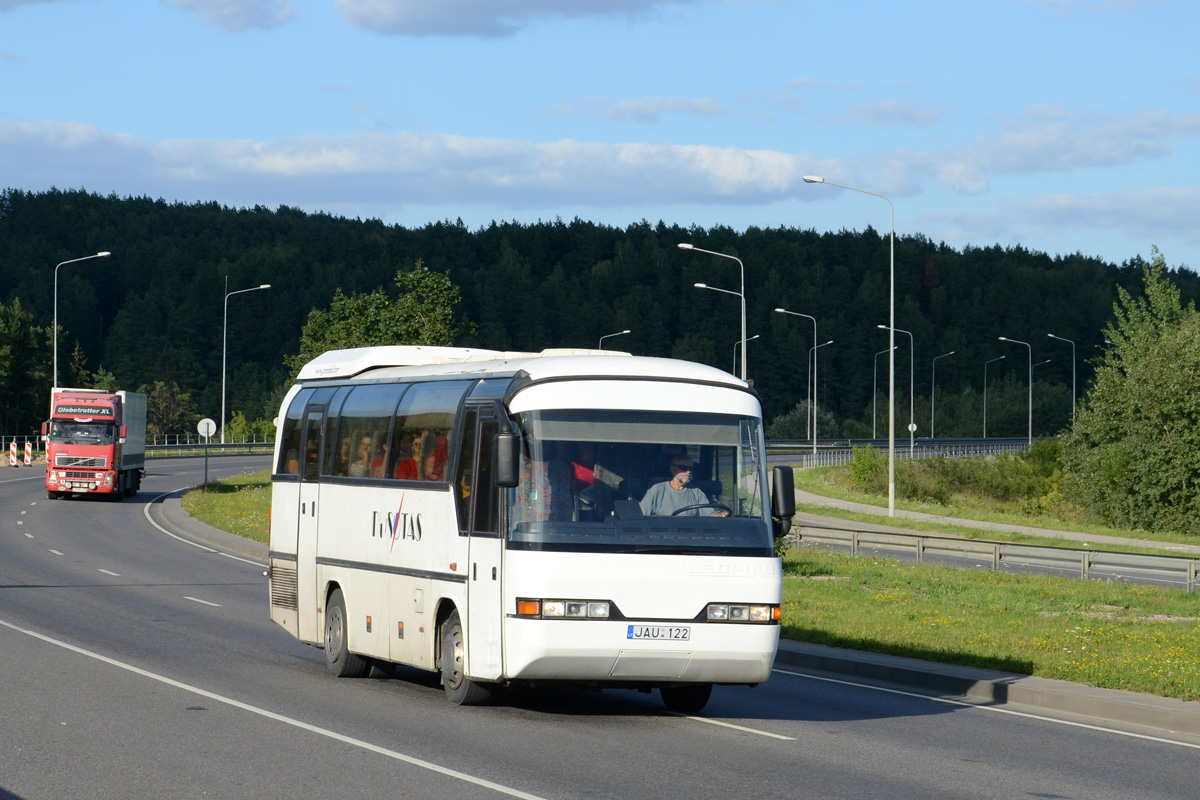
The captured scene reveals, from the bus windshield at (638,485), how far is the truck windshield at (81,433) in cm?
4278

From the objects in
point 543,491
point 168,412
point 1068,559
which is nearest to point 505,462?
point 543,491

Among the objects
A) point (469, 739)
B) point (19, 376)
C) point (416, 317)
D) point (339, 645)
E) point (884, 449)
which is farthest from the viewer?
point (19, 376)

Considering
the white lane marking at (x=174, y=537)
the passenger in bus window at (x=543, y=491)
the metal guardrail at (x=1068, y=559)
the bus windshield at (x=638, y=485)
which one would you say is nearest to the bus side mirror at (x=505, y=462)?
the passenger in bus window at (x=543, y=491)

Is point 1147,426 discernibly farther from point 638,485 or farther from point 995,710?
point 638,485

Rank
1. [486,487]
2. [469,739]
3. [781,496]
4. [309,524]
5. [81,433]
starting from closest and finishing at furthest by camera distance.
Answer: [469,739] < [781,496] < [486,487] < [309,524] < [81,433]

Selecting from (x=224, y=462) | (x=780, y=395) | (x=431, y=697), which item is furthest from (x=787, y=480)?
(x=780, y=395)

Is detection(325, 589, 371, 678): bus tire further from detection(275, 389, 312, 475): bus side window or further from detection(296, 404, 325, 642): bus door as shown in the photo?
detection(275, 389, 312, 475): bus side window

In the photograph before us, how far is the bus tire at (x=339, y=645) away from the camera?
49.1ft

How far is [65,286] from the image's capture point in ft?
584

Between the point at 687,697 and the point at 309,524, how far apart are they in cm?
512

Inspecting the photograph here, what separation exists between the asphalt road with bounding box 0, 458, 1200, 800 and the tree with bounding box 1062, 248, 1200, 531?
4167cm

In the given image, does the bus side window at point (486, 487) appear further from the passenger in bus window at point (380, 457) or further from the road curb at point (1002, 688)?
the road curb at point (1002, 688)

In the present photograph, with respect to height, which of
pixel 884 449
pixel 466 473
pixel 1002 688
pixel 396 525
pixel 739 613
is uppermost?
pixel 466 473

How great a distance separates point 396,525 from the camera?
46.1 ft
